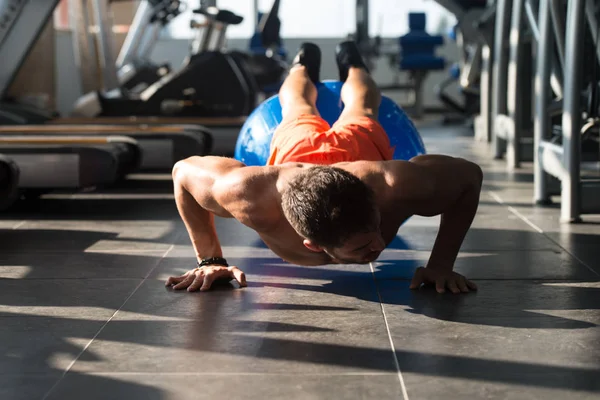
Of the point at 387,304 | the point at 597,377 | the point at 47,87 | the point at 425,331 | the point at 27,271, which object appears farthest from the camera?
the point at 47,87

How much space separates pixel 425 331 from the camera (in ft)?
6.55

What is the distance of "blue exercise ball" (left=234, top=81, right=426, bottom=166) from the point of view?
3131 millimetres

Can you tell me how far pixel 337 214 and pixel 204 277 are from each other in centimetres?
65

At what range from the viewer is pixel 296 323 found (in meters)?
2.09

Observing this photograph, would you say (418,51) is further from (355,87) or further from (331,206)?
(331,206)

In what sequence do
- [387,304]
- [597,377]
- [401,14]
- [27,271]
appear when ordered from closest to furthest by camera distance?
[597,377] → [387,304] → [27,271] → [401,14]

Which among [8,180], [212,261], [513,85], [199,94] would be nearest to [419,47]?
[199,94]

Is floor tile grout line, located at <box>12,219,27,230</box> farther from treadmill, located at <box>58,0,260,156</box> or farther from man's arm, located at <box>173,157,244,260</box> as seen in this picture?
treadmill, located at <box>58,0,260,156</box>

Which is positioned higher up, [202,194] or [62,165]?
[202,194]

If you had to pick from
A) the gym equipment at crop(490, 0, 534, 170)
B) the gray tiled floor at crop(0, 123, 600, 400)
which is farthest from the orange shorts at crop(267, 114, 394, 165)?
the gym equipment at crop(490, 0, 534, 170)

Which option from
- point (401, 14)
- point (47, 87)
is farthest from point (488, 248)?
point (401, 14)

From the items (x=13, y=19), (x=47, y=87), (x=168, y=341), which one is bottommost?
(x=47, y=87)

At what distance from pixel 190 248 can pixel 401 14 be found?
10586 mm

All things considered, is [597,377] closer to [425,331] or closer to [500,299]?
[425,331]
